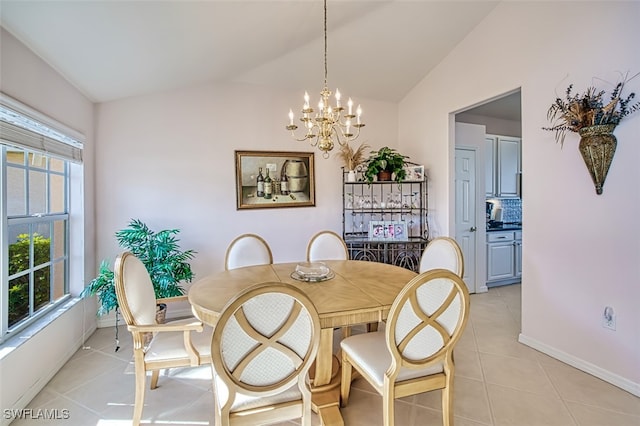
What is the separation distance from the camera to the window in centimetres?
198


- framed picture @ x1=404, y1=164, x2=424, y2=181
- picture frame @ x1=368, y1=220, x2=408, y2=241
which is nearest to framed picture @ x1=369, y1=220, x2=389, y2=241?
picture frame @ x1=368, y1=220, x2=408, y2=241

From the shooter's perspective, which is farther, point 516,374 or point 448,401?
point 516,374

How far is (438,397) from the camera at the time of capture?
2107 mm

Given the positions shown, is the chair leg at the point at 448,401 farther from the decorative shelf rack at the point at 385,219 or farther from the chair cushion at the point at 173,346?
the decorative shelf rack at the point at 385,219

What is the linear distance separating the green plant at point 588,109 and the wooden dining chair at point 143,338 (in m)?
3.00

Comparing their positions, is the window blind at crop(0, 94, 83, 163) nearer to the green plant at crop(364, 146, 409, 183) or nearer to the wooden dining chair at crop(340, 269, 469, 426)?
the wooden dining chair at crop(340, 269, 469, 426)

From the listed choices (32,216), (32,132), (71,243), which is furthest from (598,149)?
(71,243)

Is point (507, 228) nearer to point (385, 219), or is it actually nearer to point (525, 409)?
point (385, 219)

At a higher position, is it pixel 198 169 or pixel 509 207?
pixel 198 169

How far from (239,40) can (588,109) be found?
284 centimetres

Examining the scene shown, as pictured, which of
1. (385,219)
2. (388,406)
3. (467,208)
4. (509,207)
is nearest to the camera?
(388,406)

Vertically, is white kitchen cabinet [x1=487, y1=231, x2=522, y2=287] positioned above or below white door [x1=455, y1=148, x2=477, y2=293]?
below

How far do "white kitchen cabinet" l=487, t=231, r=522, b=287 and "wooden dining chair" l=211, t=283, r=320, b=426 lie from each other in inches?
155

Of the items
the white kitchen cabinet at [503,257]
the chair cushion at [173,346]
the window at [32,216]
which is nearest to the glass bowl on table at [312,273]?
the chair cushion at [173,346]
